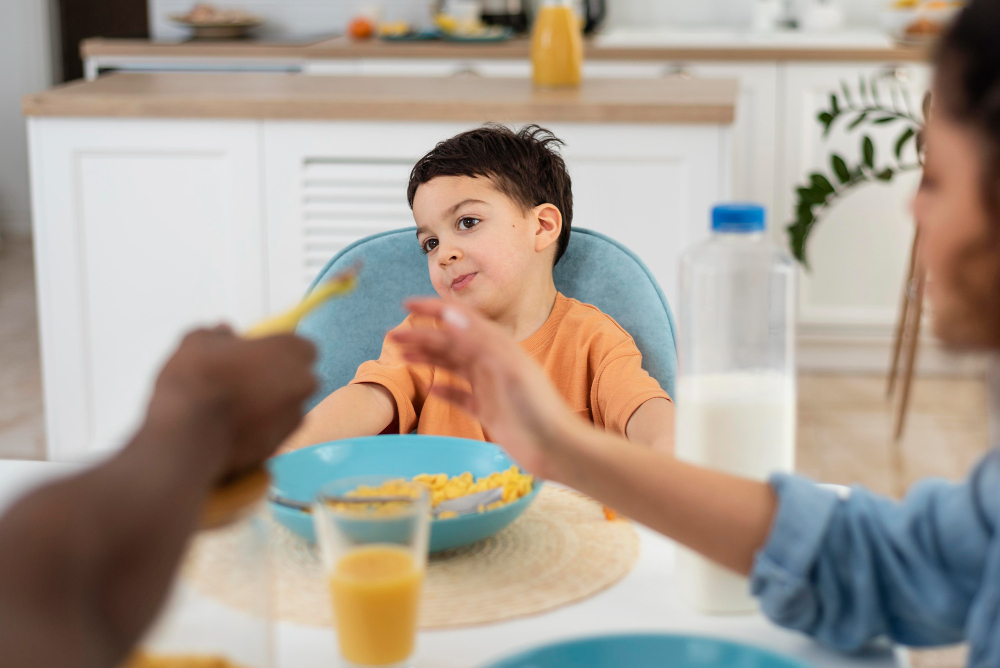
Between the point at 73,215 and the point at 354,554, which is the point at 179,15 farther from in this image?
the point at 354,554

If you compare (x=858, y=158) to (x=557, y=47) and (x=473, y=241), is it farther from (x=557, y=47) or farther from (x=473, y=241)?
(x=473, y=241)

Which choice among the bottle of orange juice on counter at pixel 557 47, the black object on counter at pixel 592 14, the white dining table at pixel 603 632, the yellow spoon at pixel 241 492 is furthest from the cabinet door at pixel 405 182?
the black object on counter at pixel 592 14

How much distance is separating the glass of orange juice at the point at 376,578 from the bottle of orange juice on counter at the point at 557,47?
1.89m

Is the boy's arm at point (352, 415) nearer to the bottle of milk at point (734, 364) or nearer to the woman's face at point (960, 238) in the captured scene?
the bottle of milk at point (734, 364)

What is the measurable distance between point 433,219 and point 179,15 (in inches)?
127

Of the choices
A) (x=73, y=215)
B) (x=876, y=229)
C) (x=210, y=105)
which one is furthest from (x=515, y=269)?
(x=876, y=229)

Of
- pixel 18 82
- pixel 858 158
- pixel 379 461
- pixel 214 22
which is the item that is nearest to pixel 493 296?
pixel 379 461

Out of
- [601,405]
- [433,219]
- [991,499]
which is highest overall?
[433,219]

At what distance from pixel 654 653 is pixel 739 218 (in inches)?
11.7

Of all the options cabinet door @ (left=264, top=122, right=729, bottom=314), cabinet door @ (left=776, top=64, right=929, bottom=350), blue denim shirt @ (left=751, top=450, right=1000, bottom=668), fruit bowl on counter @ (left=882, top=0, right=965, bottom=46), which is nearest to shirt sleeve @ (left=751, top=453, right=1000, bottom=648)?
blue denim shirt @ (left=751, top=450, right=1000, bottom=668)

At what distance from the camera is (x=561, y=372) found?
1317mm

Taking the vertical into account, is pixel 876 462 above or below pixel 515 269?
below

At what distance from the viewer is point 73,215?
7.37 ft

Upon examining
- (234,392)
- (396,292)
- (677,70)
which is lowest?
(396,292)
